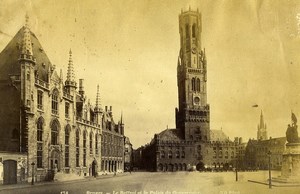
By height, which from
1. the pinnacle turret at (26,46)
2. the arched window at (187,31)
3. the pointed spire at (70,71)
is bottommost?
the pointed spire at (70,71)

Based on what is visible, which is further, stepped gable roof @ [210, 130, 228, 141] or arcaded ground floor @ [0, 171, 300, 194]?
stepped gable roof @ [210, 130, 228, 141]

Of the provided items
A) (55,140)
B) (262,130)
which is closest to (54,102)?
(55,140)

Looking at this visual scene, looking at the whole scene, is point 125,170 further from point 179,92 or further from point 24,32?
point 24,32

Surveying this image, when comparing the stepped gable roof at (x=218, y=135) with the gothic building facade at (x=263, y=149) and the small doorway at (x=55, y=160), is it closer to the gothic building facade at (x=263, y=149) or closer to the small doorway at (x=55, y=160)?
the gothic building facade at (x=263, y=149)

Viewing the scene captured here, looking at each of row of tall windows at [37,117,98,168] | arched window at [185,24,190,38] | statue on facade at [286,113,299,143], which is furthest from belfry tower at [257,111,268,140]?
row of tall windows at [37,117,98,168]

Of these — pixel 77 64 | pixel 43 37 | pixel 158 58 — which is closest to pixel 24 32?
pixel 43 37

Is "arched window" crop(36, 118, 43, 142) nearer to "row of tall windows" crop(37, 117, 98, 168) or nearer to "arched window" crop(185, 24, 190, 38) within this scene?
"row of tall windows" crop(37, 117, 98, 168)

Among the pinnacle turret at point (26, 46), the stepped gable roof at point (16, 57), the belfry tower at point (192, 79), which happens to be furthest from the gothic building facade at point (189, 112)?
the pinnacle turret at point (26, 46)
